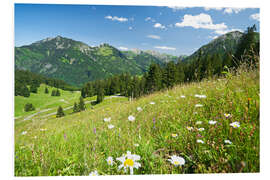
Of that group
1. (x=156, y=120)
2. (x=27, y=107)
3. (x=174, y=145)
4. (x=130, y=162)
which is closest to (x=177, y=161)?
(x=174, y=145)

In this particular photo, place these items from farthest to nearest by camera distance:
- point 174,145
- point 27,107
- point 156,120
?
point 27,107, point 156,120, point 174,145

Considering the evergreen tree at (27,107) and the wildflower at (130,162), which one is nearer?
the wildflower at (130,162)

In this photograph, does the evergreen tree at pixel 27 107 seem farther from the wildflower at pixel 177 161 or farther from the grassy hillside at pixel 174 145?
the wildflower at pixel 177 161

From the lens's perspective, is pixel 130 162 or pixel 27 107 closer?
pixel 130 162

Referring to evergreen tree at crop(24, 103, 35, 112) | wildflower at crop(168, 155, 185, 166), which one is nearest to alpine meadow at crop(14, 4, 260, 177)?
wildflower at crop(168, 155, 185, 166)

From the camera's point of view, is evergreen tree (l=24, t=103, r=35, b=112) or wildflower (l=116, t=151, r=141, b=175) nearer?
wildflower (l=116, t=151, r=141, b=175)

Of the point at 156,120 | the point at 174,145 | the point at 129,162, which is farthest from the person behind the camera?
the point at 156,120

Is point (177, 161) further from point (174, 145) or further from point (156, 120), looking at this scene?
point (156, 120)

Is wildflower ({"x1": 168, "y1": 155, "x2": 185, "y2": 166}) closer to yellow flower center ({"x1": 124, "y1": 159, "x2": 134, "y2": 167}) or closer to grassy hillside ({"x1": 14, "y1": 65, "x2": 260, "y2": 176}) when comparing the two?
grassy hillside ({"x1": 14, "y1": 65, "x2": 260, "y2": 176})

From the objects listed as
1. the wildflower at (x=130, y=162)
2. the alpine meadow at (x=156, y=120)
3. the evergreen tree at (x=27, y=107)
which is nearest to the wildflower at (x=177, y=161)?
the alpine meadow at (x=156, y=120)

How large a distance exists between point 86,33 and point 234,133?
3608 millimetres

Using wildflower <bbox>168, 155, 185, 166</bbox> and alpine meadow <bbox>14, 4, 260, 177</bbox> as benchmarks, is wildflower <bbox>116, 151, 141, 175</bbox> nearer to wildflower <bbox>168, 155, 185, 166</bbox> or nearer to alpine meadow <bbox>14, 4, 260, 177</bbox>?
alpine meadow <bbox>14, 4, 260, 177</bbox>
